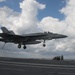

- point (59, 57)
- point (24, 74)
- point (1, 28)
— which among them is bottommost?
point (24, 74)

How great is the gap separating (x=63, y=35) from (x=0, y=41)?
20169 mm

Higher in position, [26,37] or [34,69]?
[26,37]

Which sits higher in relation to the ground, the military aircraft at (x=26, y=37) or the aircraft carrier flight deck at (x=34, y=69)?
the military aircraft at (x=26, y=37)

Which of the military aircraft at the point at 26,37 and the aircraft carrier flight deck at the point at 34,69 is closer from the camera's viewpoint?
the aircraft carrier flight deck at the point at 34,69

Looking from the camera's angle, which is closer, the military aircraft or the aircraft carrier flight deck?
the aircraft carrier flight deck

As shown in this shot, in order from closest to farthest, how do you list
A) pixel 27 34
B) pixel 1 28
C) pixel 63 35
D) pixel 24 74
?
pixel 24 74, pixel 63 35, pixel 27 34, pixel 1 28

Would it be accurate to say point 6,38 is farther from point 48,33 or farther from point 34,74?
point 34,74

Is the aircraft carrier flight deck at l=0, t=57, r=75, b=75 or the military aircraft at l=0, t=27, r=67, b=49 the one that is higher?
the military aircraft at l=0, t=27, r=67, b=49

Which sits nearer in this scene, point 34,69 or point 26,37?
point 34,69

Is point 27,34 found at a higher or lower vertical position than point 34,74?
higher

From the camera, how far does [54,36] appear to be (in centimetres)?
7000

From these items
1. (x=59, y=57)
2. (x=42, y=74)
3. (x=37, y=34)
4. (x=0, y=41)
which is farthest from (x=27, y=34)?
(x=42, y=74)

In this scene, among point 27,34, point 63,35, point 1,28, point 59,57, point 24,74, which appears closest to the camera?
point 24,74

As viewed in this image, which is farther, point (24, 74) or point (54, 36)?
point (54, 36)
